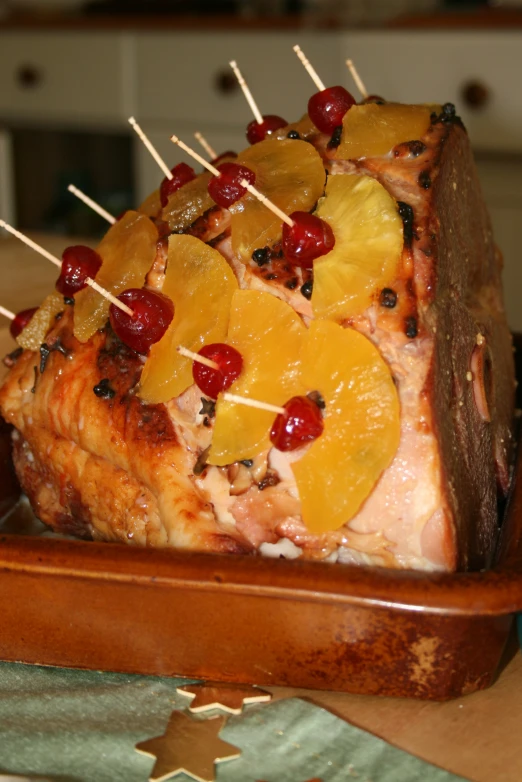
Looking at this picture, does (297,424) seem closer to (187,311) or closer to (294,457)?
(294,457)

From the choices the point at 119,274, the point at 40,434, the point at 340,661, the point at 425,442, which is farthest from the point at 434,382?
the point at 40,434

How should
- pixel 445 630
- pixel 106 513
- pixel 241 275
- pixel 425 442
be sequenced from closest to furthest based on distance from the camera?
pixel 445 630 < pixel 425 442 < pixel 241 275 < pixel 106 513

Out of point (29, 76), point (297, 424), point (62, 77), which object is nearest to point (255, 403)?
point (297, 424)

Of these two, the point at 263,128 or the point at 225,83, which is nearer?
the point at 263,128

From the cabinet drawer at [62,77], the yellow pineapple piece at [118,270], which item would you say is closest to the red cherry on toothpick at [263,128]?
the yellow pineapple piece at [118,270]

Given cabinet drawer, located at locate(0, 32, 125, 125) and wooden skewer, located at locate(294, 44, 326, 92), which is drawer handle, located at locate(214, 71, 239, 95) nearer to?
cabinet drawer, located at locate(0, 32, 125, 125)

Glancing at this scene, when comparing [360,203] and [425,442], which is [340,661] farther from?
[360,203]
